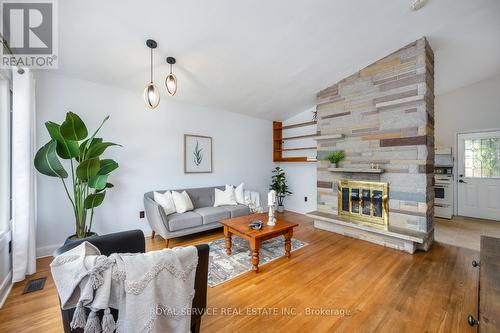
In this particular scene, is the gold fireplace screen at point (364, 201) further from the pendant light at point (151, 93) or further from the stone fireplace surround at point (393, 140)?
the pendant light at point (151, 93)

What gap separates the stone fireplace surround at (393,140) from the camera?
3121 mm

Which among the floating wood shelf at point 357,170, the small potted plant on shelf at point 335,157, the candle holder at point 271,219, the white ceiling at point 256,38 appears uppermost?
the white ceiling at point 256,38

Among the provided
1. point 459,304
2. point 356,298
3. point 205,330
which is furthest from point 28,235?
point 459,304

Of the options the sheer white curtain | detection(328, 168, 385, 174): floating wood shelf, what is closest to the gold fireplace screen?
detection(328, 168, 385, 174): floating wood shelf

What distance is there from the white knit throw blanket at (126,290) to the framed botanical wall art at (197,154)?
3.18m

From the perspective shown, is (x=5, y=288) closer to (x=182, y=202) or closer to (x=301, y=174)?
(x=182, y=202)

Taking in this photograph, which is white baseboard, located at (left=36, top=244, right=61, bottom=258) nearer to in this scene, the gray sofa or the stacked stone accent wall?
→ the gray sofa

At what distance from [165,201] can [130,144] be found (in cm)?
114

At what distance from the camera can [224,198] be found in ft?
13.8

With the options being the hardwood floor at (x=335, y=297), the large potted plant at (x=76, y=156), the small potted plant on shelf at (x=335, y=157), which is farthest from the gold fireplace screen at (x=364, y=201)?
the large potted plant at (x=76, y=156)

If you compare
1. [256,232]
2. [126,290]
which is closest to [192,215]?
[256,232]

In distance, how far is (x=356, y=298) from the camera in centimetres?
204

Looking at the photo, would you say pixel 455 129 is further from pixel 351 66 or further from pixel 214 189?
pixel 214 189

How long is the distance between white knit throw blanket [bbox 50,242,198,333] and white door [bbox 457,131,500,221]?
6.73 m
